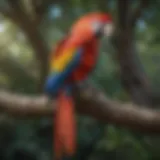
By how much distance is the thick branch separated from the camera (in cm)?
100

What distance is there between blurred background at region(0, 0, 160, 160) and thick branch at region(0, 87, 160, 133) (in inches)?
3.2

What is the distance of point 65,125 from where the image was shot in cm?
95

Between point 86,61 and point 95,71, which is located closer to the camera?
point 86,61

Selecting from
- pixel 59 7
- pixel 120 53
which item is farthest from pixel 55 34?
pixel 120 53

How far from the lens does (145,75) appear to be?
1.11 meters

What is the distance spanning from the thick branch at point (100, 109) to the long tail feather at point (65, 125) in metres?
0.03

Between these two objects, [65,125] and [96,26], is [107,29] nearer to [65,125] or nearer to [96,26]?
[96,26]

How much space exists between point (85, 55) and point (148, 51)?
0.26m

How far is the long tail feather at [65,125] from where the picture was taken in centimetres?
94

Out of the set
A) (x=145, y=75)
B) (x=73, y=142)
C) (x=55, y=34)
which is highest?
(x=55, y=34)

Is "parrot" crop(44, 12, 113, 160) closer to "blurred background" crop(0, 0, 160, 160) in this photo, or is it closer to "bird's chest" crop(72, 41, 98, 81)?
"bird's chest" crop(72, 41, 98, 81)

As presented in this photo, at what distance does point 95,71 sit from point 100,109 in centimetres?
21

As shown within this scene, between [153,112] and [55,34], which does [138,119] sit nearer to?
[153,112]

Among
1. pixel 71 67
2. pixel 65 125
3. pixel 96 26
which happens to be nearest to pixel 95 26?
pixel 96 26
